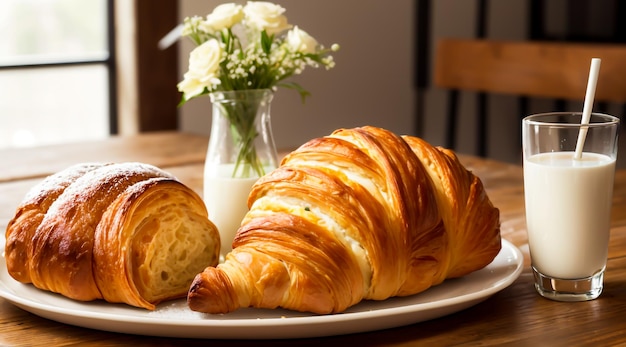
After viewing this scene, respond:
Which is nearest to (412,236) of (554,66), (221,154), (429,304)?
(429,304)

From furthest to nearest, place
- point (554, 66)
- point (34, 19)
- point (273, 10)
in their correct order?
point (34, 19)
point (554, 66)
point (273, 10)

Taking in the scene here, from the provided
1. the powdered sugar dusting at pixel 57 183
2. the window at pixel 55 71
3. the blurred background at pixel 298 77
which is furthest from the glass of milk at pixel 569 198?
the window at pixel 55 71

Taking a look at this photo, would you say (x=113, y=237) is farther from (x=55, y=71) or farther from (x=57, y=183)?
(x=55, y=71)

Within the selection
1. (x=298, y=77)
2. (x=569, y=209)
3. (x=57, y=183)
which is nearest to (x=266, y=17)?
(x=57, y=183)

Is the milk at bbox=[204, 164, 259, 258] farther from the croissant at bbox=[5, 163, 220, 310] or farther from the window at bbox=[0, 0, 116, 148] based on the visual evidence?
the window at bbox=[0, 0, 116, 148]

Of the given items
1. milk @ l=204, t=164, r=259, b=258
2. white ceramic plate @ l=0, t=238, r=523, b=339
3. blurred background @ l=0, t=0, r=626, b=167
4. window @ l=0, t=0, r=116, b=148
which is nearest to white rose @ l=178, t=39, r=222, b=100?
milk @ l=204, t=164, r=259, b=258

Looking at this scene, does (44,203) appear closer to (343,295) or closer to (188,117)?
(343,295)
